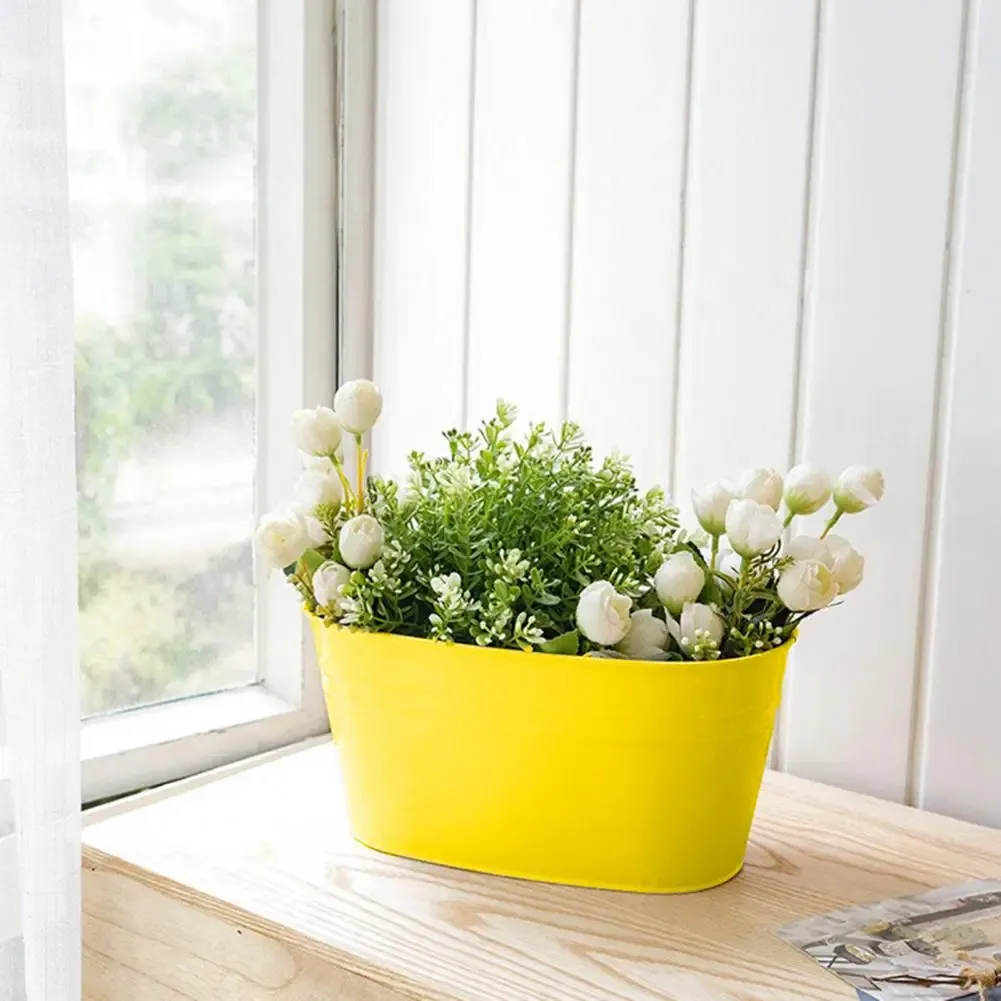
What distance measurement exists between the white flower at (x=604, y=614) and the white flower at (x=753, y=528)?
9 cm

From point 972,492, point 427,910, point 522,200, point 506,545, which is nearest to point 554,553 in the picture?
point 506,545

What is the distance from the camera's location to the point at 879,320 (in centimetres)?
104

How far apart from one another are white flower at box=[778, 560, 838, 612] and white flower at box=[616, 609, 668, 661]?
0.29ft

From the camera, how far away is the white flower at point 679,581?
0.81 m

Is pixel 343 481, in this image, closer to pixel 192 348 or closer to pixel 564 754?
pixel 564 754

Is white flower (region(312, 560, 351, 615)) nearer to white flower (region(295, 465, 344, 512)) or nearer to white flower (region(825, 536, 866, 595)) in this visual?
white flower (region(295, 465, 344, 512))

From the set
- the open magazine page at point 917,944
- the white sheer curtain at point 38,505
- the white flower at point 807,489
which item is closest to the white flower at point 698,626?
the white flower at point 807,489

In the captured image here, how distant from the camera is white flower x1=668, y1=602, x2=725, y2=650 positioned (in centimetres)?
81

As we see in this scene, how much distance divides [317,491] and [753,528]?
1.05 feet

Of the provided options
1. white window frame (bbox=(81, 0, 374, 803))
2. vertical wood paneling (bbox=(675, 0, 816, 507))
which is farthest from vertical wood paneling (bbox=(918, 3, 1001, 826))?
white window frame (bbox=(81, 0, 374, 803))

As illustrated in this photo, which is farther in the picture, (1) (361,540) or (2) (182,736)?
(2) (182,736)

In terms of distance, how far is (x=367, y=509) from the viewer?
35.3 inches

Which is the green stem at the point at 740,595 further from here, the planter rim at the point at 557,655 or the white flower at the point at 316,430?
the white flower at the point at 316,430

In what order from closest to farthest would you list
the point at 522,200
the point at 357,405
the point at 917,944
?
the point at 917,944, the point at 357,405, the point at 522,200
